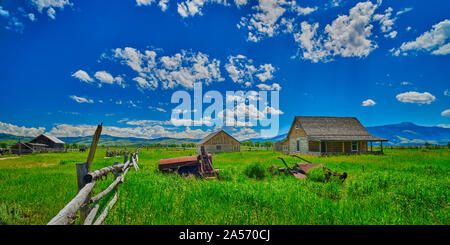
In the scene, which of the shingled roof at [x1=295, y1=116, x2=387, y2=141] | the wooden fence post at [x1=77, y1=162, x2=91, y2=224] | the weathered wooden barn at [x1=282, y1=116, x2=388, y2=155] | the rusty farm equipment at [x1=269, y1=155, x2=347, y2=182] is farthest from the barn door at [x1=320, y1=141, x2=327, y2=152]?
the wooden fence post at [x1=77, y1=162, x2=91, y2=224]

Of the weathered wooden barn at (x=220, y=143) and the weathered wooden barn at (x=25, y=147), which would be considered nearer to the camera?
the weathered wooden barn at (x=25, y=147)

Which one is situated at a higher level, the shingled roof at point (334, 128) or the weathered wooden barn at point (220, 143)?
the shingled roof at point (334, 128)

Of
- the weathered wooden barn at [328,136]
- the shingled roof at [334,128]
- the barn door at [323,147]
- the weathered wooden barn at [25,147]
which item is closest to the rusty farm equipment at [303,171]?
the weathered wooden barn at [328,136]

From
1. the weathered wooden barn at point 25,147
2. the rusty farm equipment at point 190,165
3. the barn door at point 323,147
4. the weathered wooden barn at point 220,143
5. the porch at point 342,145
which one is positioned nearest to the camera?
the rusty farm equipment at point 190,165

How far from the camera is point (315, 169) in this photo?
707 centimetres

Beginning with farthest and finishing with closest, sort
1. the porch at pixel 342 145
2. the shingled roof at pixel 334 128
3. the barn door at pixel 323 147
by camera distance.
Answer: the shingled roof at pixel 334 128 → the barn door at pixel 323 147 → the porch at pixel 342 145

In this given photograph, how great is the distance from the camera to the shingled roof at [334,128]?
2626 centimetres

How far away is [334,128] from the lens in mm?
28922

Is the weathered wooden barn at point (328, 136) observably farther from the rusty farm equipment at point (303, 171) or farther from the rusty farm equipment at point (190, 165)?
the rusty farm equipment at point (190, 165)

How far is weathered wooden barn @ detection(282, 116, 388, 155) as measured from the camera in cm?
2572

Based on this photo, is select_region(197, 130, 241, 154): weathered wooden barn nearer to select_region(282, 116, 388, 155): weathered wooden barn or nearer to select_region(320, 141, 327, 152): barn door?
select_region(282, 116, 388, 155): weathered wooden barn

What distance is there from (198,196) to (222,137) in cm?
3836

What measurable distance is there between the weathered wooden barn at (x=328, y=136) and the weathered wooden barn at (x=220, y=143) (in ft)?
49.6
